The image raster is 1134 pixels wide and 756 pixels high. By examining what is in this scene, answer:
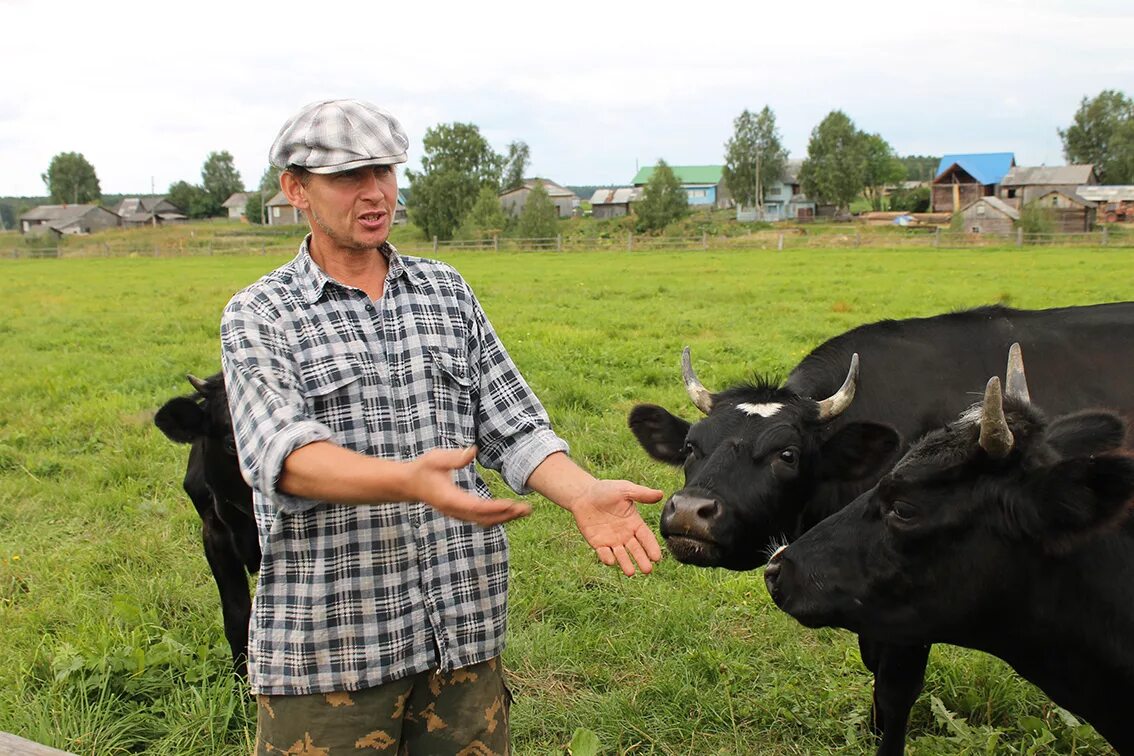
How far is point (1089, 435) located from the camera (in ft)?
9.09

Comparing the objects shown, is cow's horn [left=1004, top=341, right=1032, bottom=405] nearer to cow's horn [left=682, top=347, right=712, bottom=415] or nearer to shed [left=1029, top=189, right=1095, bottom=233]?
cow's horn [left=682, top=347, right=712, bottom=415]

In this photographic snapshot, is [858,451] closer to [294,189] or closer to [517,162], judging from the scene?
[294,189]

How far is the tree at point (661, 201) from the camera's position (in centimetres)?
6850

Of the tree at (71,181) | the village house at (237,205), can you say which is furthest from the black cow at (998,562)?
the tree at (71,181)

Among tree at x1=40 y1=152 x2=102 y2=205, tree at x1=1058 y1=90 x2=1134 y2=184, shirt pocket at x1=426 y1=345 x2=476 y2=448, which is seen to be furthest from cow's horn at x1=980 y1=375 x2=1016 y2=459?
tree at x1=40 y1=152 x2=102 y2=205

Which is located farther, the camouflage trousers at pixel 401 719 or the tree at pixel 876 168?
the tree at pixel 876 168

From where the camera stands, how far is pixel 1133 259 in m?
27.8

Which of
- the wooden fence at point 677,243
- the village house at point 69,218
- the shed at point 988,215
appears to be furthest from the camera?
the village house at point 69,218

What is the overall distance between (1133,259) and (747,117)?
6139 cm

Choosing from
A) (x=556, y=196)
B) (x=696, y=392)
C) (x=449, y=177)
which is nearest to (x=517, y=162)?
(x=556, y=196)

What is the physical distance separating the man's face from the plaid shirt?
0.12 m

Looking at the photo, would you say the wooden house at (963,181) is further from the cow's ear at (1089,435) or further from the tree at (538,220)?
the cow's ear at (1089,435)

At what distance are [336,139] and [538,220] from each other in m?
54.5

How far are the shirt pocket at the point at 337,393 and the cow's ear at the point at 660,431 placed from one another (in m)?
2.32
